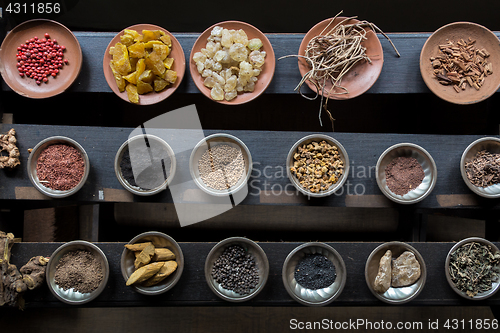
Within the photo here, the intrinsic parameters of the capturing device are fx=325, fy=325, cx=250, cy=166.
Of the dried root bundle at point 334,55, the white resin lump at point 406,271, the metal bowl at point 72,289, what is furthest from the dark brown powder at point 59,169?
the white resin lump at point 406,271

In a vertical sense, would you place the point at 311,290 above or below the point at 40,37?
below

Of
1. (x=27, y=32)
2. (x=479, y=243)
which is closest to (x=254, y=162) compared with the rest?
(x=479, y=243)

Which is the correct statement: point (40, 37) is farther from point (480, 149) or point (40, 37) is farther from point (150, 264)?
point (480, 149)

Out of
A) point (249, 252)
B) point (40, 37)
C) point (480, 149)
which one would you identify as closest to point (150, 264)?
point (249, 252)

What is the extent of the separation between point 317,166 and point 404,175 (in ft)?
1.52

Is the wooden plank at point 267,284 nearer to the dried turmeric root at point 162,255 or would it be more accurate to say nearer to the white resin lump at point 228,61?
the dried turmeric root at point 162,255

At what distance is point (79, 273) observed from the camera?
1.64 m

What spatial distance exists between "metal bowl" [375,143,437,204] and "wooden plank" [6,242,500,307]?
0.29m

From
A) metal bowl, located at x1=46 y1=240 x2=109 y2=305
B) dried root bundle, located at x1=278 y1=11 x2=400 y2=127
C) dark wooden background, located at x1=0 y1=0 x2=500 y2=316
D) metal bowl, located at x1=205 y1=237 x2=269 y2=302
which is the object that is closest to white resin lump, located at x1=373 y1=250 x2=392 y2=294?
dark wooden background, located at x1=0 y1=0 x2=500 y2=316

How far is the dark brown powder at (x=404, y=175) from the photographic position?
1.68m

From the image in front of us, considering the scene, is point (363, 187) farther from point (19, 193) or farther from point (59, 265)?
point (19, 193)

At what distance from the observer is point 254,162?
1.74m

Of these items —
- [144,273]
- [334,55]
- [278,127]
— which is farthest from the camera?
[278,127]

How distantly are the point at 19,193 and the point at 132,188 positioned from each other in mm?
637
